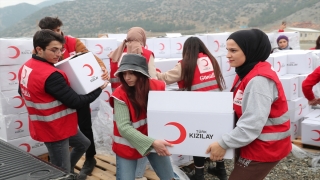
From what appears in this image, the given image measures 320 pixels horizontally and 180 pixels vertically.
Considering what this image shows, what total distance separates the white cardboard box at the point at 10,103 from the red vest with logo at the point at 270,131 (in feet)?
8.25

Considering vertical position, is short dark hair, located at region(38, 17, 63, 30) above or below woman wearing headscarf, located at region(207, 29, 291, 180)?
above

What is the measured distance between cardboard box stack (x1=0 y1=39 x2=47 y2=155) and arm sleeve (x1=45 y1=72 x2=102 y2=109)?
4.48 ft

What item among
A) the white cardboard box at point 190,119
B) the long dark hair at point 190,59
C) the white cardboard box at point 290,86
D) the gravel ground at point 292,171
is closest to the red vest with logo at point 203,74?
the long dark hair at point 190,59

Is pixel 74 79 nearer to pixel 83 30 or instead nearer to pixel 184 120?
pixel 184 120

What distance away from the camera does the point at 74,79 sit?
2340 mm

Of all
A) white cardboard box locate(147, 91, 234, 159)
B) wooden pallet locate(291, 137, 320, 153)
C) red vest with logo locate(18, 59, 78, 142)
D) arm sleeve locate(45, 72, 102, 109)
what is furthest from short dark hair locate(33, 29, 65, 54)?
wooden pallet locate(291, 137, 320, 153)

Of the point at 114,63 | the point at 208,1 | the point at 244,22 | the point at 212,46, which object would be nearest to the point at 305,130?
the point at 212,46

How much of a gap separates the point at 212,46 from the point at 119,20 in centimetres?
4305

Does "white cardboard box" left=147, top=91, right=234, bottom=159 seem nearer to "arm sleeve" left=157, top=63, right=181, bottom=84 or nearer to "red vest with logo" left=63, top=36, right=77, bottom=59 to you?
"arm sleeve" left=157, top=63, right=181, bottom=84

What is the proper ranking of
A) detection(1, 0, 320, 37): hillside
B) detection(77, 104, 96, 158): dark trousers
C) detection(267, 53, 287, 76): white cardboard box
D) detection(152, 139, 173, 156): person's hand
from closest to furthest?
1. detection(152, 139, 173, 156): person's hand
2. detection(77, 104, 96, 158): dark trousers
3. detection(267, 53, 287, 76): white cardboard box
4. detection(1, 0, 320, 37): hillside

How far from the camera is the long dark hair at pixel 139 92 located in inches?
77.4

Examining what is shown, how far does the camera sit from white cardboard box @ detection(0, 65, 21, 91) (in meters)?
3.25

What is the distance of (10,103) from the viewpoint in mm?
3311

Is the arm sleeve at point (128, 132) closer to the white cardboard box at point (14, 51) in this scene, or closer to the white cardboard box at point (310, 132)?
the white cardboard box at point (14, 51)
